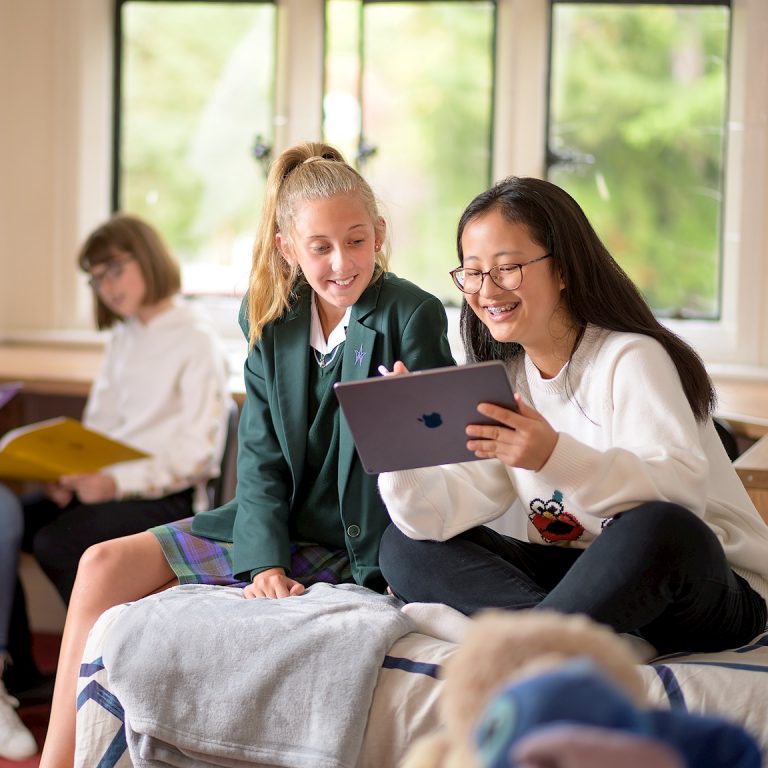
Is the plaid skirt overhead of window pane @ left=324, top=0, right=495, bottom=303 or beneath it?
beneath

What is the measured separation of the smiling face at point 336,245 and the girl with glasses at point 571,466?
0.59 ft

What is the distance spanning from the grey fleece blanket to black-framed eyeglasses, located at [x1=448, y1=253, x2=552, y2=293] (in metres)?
0.51

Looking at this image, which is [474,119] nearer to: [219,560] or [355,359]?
[355,359]

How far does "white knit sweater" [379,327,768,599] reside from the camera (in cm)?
149

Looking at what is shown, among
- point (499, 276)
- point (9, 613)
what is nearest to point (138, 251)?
point (9, 613)

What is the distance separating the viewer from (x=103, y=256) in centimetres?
271

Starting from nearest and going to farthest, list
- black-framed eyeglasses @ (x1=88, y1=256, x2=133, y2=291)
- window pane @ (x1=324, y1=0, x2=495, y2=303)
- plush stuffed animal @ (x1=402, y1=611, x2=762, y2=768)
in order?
plush stuffed animal @ (x1=402, y1=611, x2=762, y2=768) → black-framed eyeglasses @ (x1=88, y1=256, x2=133, y2=291) → window pane @ (x1=324, y1=0, x2=495, y2=303)

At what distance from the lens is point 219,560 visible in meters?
1.92

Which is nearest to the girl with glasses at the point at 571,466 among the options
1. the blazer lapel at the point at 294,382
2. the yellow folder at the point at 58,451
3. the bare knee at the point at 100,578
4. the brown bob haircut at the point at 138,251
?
the blazer lapel at the point at 294,382

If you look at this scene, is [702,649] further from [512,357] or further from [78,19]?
[78,19]

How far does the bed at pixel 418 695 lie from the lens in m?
1.42

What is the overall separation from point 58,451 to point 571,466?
4.21 feet

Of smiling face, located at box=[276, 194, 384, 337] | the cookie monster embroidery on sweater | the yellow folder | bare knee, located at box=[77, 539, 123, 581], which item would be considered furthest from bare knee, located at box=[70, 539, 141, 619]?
the cookie monster embroidery on sweater

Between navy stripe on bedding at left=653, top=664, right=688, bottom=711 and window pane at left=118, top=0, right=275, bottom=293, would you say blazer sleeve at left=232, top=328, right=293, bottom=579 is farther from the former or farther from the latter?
window pane at left=118, top=0, right=275, bottom=293
